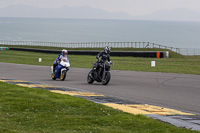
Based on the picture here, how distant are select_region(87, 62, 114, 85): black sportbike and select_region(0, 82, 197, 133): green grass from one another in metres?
6.62

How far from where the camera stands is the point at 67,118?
8.45 m

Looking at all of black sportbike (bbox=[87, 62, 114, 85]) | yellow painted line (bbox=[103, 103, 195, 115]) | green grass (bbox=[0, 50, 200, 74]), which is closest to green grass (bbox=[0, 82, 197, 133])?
yellow painted line (bbox=[103, 103, 195, 115])

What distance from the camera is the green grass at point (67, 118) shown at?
7.40 meters

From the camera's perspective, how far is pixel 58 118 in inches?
334

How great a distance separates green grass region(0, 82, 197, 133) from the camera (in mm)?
7399

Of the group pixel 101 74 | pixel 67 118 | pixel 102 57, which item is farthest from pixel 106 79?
pixel 67 118

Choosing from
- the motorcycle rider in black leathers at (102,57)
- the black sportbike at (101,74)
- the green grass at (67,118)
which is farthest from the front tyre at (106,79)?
the green grass at (67,118)

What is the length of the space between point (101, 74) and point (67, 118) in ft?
32.7

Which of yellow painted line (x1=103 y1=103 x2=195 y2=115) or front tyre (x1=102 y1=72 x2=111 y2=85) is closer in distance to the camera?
yellow painted line (x1=103 y1=103 x2=195 y2=115)

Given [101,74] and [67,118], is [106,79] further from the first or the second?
[67,118]

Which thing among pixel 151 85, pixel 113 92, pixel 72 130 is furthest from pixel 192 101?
pixel 72 130

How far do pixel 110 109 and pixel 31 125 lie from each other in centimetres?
242

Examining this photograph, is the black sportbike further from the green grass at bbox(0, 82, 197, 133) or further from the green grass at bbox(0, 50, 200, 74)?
the green grass at bbox(0, 50, 200, 74)

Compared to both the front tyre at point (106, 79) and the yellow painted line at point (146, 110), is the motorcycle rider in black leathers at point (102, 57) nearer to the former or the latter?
the front tyre at point (106, 79)
